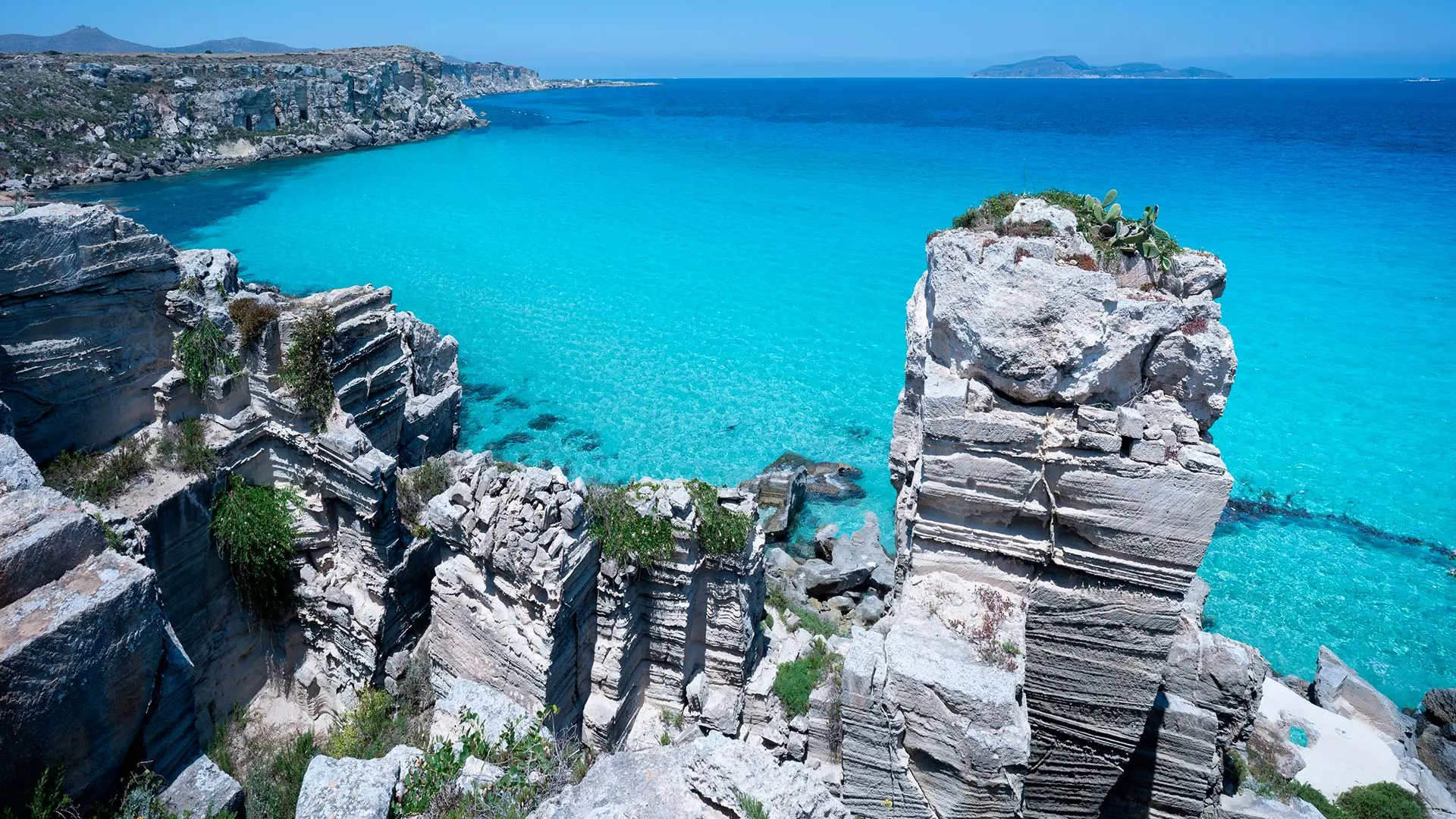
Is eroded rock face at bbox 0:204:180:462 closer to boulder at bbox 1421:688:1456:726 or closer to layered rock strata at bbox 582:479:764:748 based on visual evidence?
layered rock strata at bbox 582:479:764:748

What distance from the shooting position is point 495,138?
8056 centimetres

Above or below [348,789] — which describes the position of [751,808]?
above

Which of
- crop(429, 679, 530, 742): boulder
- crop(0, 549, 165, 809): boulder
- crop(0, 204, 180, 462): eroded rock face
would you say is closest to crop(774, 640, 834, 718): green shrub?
crop(429, 679, 530, 742): boulder

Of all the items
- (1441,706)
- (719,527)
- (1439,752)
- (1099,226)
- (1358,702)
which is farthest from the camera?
(1358,702)

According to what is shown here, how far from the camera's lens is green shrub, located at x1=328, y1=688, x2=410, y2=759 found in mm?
8531

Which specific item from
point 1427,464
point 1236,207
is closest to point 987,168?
point 1236,207

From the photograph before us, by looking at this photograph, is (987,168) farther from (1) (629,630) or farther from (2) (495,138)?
(1) (629,630)

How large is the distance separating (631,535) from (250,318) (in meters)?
6.56

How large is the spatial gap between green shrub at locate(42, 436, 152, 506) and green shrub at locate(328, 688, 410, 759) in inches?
164

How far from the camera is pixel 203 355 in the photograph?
1074 centimetres

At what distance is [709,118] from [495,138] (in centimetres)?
4305

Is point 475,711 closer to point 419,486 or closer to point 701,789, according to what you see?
point 701,789

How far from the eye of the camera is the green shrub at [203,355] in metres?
10.8

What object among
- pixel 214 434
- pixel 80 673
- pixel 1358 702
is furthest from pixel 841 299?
pixel 80 673
